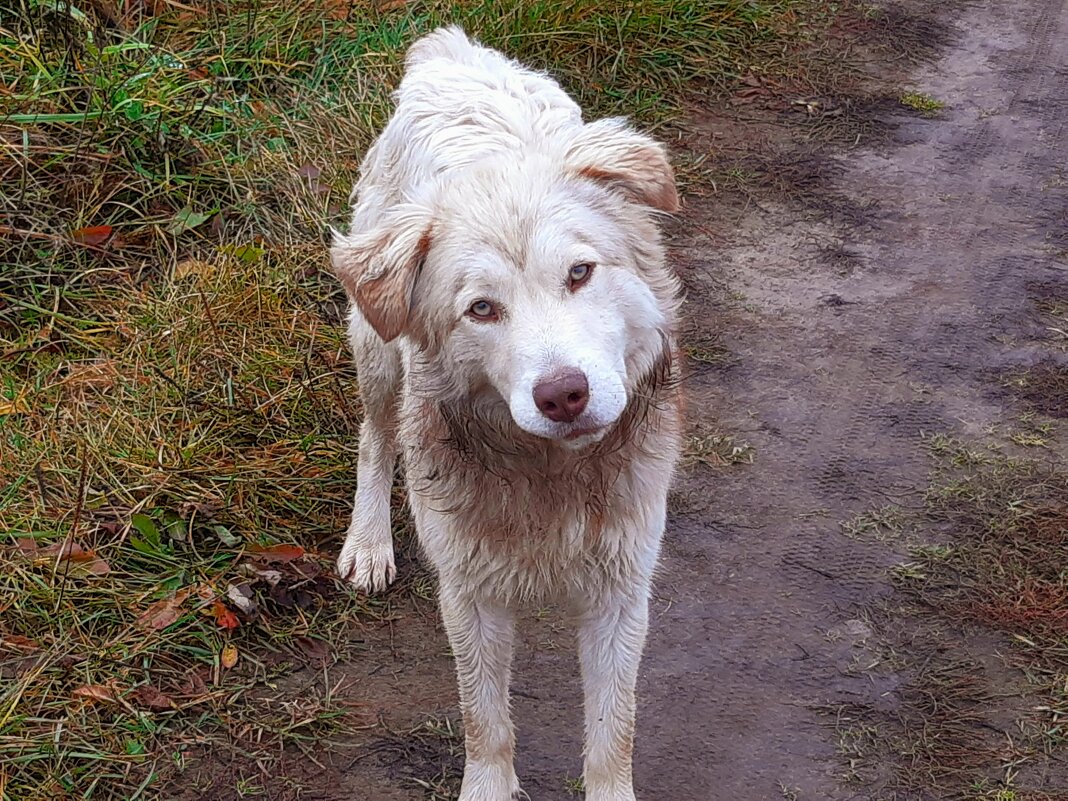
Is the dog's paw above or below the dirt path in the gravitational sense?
below

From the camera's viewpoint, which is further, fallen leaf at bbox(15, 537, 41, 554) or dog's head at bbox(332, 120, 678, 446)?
fallen leaf at bbox(15, 537, 41, 554)

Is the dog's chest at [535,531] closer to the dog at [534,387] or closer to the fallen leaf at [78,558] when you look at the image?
the dog at [534,387]

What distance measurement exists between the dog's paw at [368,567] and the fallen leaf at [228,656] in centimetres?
53

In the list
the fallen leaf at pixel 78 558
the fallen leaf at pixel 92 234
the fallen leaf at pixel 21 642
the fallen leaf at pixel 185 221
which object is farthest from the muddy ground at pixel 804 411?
the fallen leaf at pixel 92 234

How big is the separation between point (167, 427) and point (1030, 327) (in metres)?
3.91

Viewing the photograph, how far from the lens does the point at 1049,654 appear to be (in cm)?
418

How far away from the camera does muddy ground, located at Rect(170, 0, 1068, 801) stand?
405cm

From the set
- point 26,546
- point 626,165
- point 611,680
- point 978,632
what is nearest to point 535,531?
point 611,680

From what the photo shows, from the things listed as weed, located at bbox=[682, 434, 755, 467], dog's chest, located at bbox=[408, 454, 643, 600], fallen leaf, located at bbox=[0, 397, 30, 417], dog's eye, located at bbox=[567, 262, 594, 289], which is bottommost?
fallen leaf, located at bbox=[0, 397, 30, 417]

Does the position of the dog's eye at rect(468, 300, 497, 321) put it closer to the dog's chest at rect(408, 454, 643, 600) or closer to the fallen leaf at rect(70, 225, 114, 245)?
the dog's chest at rect(408, 454, 643, 600)

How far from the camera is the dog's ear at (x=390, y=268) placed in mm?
3309

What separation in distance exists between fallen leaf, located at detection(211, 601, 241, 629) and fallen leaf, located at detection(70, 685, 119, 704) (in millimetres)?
459

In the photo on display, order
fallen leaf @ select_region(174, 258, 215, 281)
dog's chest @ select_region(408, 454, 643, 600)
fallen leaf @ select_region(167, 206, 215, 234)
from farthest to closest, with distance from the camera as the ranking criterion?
fallen leaf @ select_region(167, 206, 215, 234), fallen leaf @ select_region(174, 258, 215, 281), dog's chest @ select_region(408, 454, 643, 600)

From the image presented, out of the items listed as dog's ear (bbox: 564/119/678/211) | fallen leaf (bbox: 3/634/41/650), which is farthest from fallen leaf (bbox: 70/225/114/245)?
dog's ear (bbox: 564/119/678/211)
